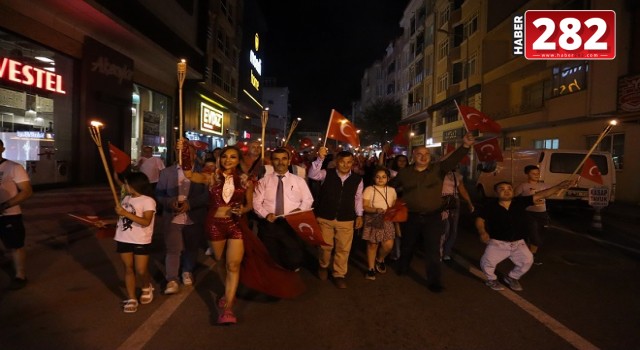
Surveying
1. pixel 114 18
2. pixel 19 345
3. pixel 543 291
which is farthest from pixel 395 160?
pixel 114 18

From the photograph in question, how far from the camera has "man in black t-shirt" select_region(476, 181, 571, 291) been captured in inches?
209

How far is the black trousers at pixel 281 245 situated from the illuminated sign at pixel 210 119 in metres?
25.9

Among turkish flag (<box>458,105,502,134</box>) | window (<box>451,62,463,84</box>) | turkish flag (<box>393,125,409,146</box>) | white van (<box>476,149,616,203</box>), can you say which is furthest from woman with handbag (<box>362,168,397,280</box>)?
window (<box>451,62,463,84</box>)

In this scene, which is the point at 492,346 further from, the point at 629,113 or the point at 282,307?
the point at 629,113

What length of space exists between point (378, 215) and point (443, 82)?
33455 mm

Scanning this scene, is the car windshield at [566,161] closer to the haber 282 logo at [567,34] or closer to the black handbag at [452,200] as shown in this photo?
the haber 282 logo at [567,34]

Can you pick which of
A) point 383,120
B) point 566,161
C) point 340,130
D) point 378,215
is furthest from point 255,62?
point 378,215

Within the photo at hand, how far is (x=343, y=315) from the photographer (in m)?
4.47

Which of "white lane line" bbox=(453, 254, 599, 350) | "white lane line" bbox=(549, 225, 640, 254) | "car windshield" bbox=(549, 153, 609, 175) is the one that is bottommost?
"white lane line" bbox=(453, 254, 599, 350)

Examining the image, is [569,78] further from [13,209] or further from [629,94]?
[13,209]

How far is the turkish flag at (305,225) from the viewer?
489 centimetres

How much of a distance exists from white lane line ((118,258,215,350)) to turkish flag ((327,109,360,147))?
324 cm

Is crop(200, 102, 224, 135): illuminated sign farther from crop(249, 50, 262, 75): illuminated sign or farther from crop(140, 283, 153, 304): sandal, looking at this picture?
crop(140, 283, 153, 304): sandal

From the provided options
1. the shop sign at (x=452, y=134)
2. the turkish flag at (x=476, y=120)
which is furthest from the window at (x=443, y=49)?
the turkish flag at (x=476, y=120)
